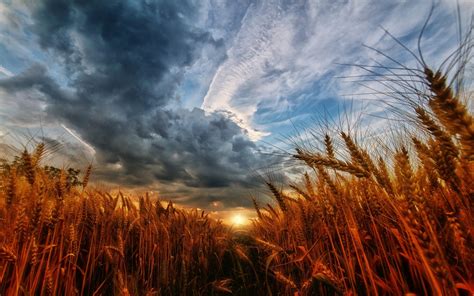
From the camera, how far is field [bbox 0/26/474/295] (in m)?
1.61

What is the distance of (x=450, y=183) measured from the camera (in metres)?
1.95

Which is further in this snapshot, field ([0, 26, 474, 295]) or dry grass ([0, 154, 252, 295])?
dry grass ([0, 154, 252, 295])

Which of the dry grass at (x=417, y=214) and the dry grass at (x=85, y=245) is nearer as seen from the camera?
the dry grass at (x=417, y=214)

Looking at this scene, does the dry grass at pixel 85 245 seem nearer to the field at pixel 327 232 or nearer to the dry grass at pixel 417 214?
the field at pixel 327 232

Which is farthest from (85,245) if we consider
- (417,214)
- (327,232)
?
(417,214)

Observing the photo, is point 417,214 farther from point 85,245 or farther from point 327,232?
point 85,245

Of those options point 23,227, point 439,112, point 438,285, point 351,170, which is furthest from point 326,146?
point 23,227

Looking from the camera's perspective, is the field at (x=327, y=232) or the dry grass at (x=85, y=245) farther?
the dry grass at (x=85, y=245)

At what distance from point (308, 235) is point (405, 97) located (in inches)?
86.6

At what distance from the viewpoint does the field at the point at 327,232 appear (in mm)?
1605

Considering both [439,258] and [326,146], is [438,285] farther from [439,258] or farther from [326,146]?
[326,146]

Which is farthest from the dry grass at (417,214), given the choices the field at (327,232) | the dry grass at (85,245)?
the dry grass at (85,245)

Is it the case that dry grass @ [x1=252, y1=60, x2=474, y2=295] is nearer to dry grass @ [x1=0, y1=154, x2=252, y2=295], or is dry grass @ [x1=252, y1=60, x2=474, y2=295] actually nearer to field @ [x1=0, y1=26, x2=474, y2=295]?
field @ [x1=0, y1=26, x2=474, y2=295]

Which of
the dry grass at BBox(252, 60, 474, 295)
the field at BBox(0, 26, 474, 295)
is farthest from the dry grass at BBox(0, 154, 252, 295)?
the dry grass at BBox(252, 60, 474, 295)
